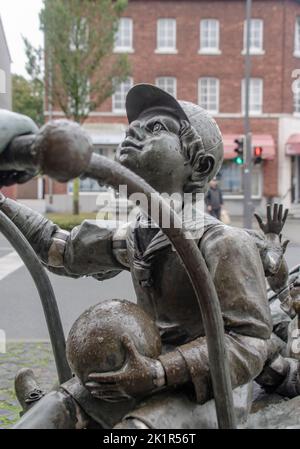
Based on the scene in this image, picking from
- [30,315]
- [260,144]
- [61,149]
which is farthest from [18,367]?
[260,144]

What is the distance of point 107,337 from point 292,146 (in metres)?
24.0

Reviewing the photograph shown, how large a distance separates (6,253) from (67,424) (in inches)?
441

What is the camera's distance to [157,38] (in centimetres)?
2444

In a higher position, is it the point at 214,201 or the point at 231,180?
the point at 214,201

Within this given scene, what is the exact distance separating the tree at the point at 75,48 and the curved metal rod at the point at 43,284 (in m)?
17.4

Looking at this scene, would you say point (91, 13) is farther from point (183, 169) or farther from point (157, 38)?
point (183, 169)

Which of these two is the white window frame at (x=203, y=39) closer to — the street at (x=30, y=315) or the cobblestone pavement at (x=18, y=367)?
the street at (x=30, y=315)

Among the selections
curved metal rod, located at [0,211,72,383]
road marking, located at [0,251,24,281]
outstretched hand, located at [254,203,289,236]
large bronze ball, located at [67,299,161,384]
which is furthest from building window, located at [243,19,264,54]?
large bronze ball, located at [67,299,161,384]

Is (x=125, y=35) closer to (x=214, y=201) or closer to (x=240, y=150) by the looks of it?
(x=240, y=150)

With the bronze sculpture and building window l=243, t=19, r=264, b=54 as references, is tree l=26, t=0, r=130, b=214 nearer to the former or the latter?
building window l=243, t=19, r=264, b=54

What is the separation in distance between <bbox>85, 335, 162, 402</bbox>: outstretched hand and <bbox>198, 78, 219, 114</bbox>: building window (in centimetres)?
2382

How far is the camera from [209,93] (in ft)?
80.9

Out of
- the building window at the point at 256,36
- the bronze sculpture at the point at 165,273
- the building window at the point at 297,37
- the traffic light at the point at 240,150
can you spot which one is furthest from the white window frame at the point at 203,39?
the bronze sculpture at the point at 165,273

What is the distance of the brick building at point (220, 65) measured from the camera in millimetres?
24297
